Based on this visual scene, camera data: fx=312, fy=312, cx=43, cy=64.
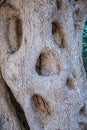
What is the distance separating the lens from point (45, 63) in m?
2.14

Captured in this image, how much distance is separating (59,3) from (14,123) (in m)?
0.91

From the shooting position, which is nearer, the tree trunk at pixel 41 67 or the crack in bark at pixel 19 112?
the tree trunk at pixel 41 67

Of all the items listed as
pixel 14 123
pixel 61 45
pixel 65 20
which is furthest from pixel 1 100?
pixel 65 20

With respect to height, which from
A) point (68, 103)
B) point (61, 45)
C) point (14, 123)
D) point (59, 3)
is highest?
point (59, 3)

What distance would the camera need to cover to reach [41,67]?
2.16 metres

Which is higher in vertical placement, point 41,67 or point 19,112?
point 41,67

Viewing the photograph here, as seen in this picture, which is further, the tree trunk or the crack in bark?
the crack in bark

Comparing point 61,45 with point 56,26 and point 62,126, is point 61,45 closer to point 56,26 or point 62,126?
point 56,26

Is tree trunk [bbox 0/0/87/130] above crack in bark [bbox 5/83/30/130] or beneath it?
above

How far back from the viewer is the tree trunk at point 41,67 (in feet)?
Answer: 6.70

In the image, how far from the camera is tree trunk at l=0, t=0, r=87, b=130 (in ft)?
6.70

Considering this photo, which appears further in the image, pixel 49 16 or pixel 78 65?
pixel 78 65

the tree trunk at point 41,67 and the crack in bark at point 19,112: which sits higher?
the tree trunk at point 41,67

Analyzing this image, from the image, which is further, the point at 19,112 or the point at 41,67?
the point at 19,112
